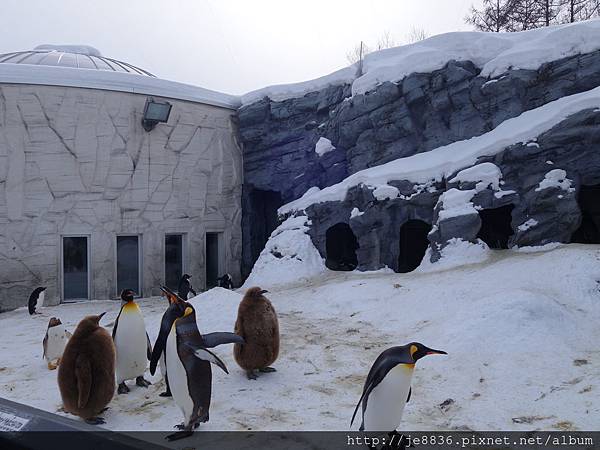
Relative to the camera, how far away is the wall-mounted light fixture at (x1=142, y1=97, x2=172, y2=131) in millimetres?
12000

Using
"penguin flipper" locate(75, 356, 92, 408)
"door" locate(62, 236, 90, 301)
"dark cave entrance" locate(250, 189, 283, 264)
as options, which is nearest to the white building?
"door" locate(62, 236, 90, 301)

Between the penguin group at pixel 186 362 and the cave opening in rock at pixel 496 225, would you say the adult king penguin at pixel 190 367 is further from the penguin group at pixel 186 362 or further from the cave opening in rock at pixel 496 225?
the cave opening in rock at pixel 496 225

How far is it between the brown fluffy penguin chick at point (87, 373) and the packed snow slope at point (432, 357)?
0.27 meters

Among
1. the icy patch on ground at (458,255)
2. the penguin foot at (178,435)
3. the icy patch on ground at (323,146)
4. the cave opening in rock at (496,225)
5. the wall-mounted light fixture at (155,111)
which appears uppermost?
the wall-mounted light fixture at (155,111)

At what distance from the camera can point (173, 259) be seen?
13133mm

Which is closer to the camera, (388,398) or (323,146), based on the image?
(388,398)

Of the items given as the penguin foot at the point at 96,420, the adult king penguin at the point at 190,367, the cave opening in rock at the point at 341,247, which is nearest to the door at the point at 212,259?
the cave opening in rock at the point at 341,247

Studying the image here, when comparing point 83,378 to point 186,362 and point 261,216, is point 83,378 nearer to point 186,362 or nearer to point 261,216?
point 186,362

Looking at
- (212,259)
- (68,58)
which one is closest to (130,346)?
(212,259)

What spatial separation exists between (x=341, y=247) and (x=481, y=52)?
19.4ft

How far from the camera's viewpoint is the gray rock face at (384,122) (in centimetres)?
1019

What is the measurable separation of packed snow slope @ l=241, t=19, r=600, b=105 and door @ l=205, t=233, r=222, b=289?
5602 mm

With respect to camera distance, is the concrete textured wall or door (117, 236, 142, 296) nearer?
the concrete textured wall

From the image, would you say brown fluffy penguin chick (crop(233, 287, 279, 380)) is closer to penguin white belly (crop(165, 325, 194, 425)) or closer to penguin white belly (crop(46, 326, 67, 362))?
penguin white belly (crop(165, 325, 194, 425))
